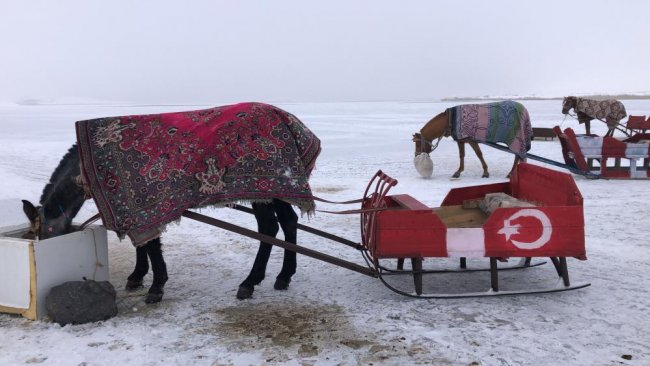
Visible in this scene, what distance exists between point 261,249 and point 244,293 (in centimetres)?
37

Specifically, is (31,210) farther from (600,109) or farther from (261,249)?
(600,109)

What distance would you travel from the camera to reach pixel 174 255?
5.57 meters

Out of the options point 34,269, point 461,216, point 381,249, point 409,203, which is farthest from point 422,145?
point 34,269

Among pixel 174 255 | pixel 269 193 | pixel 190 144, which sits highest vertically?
pixel 190 144

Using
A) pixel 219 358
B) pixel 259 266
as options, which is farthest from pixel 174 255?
Result: pixel 219 358

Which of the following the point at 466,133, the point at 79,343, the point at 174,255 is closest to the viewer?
the point at 79,343

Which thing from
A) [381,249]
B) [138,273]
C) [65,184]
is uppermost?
[65,184]

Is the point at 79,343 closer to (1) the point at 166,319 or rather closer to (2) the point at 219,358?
(1) the point at 166,319

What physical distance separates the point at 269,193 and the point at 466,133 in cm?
705

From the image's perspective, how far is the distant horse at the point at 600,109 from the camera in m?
14.5

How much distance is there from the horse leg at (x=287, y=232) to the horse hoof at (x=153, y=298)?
906 millimetres

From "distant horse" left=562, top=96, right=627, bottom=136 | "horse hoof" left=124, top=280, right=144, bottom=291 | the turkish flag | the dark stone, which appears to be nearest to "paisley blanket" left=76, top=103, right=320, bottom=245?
the dark stone

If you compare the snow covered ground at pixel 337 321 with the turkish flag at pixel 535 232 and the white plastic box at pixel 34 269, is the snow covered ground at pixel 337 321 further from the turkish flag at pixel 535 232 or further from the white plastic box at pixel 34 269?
the turkish flag at pixel 535 232

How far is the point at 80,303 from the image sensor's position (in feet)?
12.2
